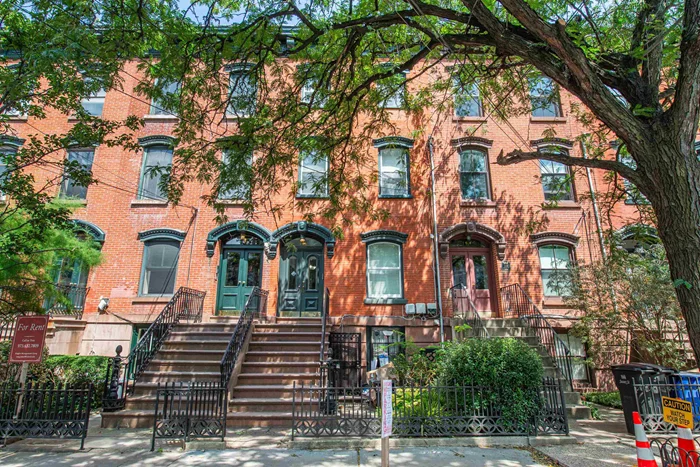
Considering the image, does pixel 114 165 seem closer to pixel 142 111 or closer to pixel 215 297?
pixel 142 111

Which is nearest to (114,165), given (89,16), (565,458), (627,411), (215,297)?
(215,297)

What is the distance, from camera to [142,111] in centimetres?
1496

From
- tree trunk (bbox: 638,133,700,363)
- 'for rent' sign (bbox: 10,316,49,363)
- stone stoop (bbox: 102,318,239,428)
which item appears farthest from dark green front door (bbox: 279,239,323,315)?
tree trunk (bbox: 638,133,700,363)

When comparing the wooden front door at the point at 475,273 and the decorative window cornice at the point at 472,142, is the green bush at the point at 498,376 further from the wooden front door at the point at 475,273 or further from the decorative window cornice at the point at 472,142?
the decorative window cornice at the point at 472,142

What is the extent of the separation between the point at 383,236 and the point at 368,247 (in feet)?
2.10

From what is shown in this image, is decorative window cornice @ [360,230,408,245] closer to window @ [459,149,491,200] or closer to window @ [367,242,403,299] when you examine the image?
window @ [367,242,403,299]

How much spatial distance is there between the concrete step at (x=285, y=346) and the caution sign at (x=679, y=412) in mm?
7372

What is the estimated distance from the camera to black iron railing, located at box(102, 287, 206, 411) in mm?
8617

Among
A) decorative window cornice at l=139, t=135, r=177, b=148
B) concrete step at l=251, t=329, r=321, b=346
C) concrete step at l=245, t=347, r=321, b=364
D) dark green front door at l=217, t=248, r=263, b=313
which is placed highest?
decorative window cornice at l=139, t=135, r=177, b=148

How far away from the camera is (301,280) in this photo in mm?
13570

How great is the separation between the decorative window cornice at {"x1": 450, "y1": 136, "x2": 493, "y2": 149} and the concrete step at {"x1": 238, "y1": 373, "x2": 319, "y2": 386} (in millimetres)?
9498

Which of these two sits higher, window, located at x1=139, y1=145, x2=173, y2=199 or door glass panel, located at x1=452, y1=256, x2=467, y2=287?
window, located at x1=139, y1=145, x2=173, y2=199

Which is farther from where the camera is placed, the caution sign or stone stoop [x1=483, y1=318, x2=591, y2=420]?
stone stoop [x1=483, y1=318, x2=591, y2=420]

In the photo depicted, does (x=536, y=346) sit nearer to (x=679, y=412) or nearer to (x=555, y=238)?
(x=555, y=238)
